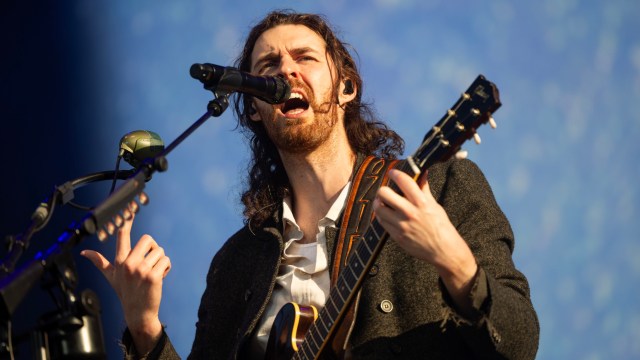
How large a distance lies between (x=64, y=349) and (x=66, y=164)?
2.03 m

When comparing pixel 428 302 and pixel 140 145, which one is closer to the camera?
pixel 140 145

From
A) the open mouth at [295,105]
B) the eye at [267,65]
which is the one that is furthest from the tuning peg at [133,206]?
the eye at [267,65]

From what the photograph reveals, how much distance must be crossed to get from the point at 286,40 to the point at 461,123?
1.28 metres

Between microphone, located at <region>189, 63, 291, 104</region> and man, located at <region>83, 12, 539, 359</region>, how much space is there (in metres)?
0.48

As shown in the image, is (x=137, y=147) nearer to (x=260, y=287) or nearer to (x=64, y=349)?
(x=64, y=349)

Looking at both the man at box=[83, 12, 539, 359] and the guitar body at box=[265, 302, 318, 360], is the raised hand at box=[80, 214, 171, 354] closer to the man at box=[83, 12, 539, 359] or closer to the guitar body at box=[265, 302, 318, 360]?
the man at box=[83, 12, 539, 359]

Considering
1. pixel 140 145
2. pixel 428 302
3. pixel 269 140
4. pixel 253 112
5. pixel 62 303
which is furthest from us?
pixel 269 140

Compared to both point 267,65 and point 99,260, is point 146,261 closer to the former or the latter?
point 99,260

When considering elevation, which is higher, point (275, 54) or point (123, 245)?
point (275, 54)

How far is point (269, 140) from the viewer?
3.40 meters

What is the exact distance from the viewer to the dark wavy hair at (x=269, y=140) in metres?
3.15

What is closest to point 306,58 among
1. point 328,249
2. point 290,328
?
point 328,249

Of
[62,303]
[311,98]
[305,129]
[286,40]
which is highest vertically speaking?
[286,40]

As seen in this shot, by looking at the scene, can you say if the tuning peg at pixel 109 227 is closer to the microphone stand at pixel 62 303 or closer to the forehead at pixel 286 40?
the microphone stand at pixel 62 303
